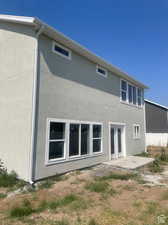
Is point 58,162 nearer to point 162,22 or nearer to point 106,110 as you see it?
point 106,110

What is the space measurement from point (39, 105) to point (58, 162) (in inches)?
104

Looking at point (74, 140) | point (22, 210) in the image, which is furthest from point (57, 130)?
point (22, 210)

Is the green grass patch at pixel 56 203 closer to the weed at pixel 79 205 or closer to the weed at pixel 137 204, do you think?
the weed at pixel 79 205

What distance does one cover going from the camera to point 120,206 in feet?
15.3

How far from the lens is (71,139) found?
7.96 meters

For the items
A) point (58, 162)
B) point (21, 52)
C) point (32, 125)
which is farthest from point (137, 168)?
point (21, 52)

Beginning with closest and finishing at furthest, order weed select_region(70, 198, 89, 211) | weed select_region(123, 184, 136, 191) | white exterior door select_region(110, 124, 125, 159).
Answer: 1. weed select_region(70, 198, 89, 211)
2. weed select_region(123, 184, 136, 191)
3. white exterior door select_region(110, 124, 125, 159)

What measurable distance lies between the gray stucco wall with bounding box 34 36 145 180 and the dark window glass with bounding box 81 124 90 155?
42 centimetres

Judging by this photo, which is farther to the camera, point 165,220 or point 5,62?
point 5,62

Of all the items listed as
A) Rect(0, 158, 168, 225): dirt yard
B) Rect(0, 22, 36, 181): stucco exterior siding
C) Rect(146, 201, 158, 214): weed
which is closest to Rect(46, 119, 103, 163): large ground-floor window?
Rect(0, 22, 36, 181): stucco exterior siding

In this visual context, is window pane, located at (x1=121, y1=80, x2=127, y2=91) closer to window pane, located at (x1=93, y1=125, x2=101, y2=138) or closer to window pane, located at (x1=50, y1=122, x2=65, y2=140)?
window pane, located at (x1=93, y1=125, x2=101, y2=138)

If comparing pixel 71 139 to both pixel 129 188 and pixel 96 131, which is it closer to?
pixel 96 131

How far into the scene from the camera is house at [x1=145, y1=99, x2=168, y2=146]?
76.6 feet

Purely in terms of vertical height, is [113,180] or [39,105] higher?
[39,105]
